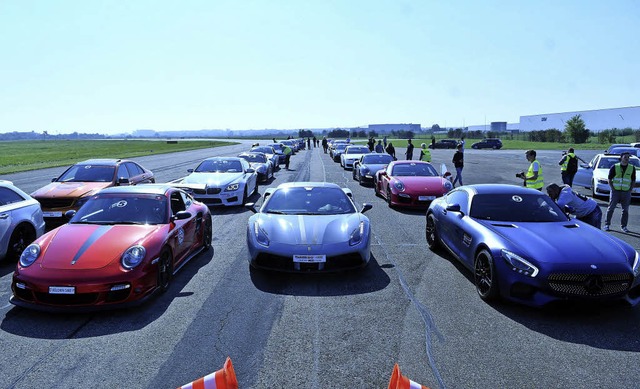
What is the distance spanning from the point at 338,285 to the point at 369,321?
123cm

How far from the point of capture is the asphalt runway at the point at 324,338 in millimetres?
3672

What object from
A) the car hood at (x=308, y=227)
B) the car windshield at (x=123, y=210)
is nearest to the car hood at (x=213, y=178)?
the car windshield at (x=123, y=210)

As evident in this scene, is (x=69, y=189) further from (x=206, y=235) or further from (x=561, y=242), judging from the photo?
(x=561, y=242)

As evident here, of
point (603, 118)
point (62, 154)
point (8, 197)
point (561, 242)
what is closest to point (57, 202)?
point (8, 197)

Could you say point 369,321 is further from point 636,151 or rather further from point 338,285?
point 636,151

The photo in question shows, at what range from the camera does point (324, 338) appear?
438 cm

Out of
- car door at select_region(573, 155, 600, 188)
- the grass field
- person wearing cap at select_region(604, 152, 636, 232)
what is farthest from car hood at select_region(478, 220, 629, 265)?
the grass field

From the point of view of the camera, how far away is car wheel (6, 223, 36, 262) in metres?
7.00

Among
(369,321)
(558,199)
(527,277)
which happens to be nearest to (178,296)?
(369,321)

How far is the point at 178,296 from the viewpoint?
5.55 m

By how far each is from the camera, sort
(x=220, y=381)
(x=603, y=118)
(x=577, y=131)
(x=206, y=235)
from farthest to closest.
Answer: (x=603, y=118), (x=577, y=131), (x=206, y=235), (x=220, y=381)

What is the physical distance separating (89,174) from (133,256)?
23.6ft

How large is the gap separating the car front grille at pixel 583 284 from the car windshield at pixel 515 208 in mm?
1488

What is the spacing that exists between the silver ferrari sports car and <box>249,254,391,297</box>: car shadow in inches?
9.0
